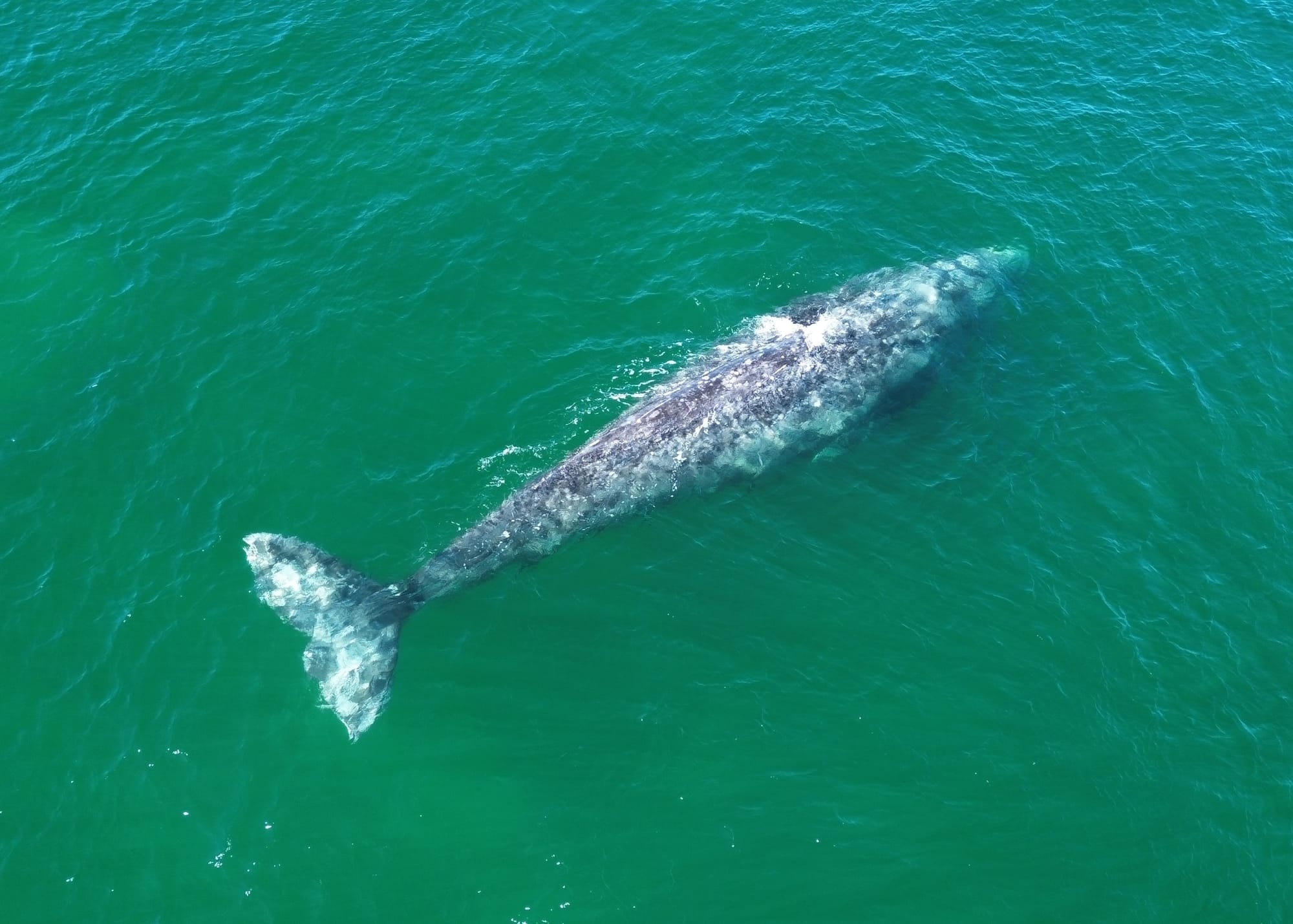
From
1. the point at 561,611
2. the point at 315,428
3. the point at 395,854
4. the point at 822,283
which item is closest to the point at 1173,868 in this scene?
the point at 561,611

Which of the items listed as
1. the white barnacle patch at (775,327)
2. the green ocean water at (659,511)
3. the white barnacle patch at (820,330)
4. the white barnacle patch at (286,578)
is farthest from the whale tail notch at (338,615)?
the white barnacle patch at (820,330)

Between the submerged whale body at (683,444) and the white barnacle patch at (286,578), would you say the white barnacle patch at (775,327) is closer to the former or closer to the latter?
the submerged whale body at (683,444)

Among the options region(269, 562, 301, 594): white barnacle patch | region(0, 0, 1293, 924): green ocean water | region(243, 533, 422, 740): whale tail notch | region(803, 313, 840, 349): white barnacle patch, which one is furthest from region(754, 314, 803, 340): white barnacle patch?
region(269, 562, 301, 594): white barnacle patch

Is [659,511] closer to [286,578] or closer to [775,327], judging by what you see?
[775,327]

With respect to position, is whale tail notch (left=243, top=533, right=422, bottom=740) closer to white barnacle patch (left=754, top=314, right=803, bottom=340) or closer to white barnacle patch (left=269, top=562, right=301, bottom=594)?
white barnacle patch (left=269, top=562, right=301, bottom=594)

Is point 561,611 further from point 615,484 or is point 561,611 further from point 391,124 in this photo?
point 391,124

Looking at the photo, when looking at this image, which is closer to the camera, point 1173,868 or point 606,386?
point 1173,868

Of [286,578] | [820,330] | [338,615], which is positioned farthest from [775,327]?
[286,578]
